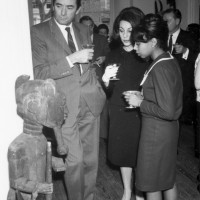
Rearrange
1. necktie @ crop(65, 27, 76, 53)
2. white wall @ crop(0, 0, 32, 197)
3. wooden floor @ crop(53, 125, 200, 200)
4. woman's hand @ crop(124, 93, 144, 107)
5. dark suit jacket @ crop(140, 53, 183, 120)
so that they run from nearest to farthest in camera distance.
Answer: white wall @ crop(0, 0, 32, 197) < dark suit jacket @ crop(140, 53, 183, 120) < woman's hand @ crop(124, 93, 144, 107) < necktie @ crop(65, 27, 76, 53) < wooden floor @ crop(53, 125, 200, 200)

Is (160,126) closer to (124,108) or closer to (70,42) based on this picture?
(124,108)

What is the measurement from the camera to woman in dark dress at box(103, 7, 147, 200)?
242 centimetres

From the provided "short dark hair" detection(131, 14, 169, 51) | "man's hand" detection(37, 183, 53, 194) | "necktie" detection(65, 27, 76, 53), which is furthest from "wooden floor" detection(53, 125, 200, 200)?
"man's hand" detection(37, 183, 53, 194)

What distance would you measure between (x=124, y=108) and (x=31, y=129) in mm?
1337

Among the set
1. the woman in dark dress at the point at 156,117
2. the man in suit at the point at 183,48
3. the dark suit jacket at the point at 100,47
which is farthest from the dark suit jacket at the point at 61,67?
the man in suit at the point at 183,48

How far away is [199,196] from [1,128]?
224 centimetres

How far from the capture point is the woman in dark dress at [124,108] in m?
2.42

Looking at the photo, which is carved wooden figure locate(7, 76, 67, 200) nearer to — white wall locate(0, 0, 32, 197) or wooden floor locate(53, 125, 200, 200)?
white wall locate(0, 0, 32, 197)

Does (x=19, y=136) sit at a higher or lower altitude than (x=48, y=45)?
lower

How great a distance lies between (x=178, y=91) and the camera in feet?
6.05

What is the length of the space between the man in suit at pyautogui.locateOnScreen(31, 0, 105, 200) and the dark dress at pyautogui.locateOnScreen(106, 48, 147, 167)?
0.79 feet

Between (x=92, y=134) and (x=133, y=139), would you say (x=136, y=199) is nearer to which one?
(x=133, y=139)

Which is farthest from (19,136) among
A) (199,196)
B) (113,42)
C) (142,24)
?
(199,196)

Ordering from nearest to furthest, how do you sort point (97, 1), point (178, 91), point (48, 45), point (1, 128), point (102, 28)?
point (1, 128) < point (178, 91) < point (48, 45) < point (102, 28) < point (97, 1)
